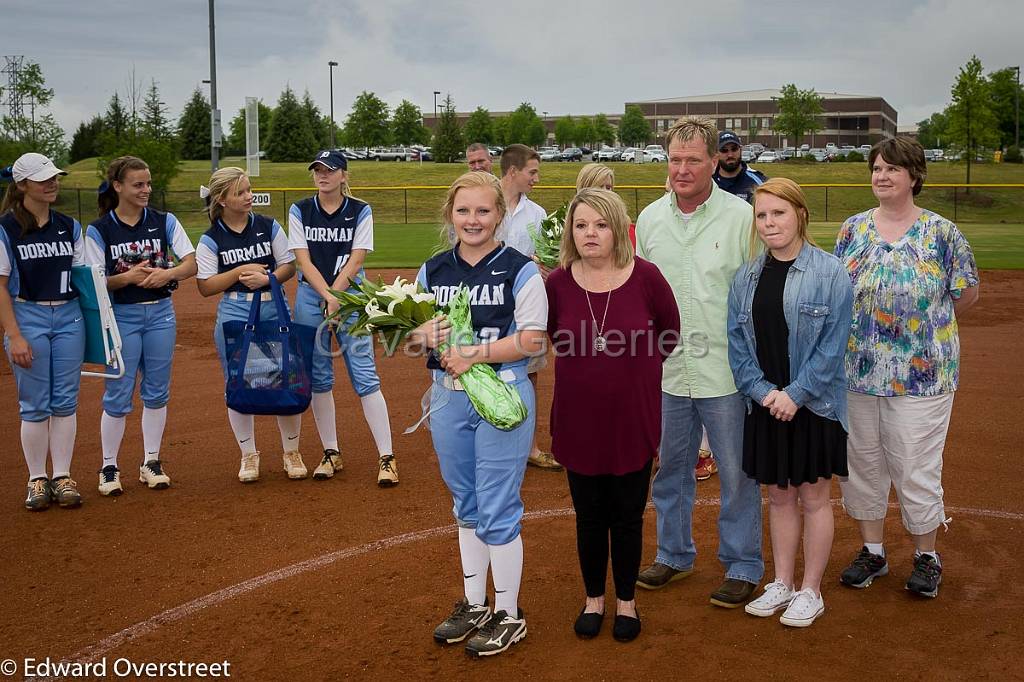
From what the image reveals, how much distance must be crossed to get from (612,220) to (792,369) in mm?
1163

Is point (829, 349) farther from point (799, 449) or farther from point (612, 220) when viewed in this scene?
point (612, 220)

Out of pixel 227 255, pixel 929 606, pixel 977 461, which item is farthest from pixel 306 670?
pixel 977 461

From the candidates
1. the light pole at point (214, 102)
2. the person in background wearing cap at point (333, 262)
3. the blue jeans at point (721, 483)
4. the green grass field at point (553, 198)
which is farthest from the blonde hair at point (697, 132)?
the light pole at point (214, 102)

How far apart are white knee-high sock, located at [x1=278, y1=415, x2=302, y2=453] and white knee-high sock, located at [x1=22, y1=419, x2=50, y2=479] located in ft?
5.40

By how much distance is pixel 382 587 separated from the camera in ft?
16.9

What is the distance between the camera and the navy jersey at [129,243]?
6711mm

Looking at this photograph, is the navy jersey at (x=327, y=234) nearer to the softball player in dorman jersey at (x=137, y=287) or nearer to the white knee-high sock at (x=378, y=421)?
the softball player in dorman jersey at (x=137, y=287)

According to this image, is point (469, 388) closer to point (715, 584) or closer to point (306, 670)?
point (306, 670)

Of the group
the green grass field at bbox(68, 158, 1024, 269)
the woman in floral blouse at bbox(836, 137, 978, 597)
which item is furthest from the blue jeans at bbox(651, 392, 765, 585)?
the green grass field at bbox(68, 158, 1024, 269)

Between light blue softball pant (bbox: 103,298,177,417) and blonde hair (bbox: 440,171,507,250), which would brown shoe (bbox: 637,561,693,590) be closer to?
blonde hair (bbox: 440,171,507,250)

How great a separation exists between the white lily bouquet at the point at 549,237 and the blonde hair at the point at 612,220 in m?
2.24

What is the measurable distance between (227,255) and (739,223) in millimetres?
3863

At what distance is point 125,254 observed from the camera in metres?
6.78

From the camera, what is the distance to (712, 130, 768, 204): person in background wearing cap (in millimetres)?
7379
